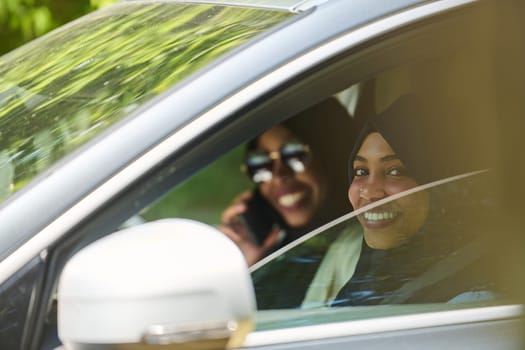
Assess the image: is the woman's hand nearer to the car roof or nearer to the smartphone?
the smartphone

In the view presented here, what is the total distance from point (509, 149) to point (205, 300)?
2.92ft

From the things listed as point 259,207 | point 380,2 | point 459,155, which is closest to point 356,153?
point 459,155

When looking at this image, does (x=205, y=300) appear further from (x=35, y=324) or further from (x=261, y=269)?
(x=261, y=269)

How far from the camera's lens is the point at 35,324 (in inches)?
71.2

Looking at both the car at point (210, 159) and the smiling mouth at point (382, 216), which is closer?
the car at point (210, 159)

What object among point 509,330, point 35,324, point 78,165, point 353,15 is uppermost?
point 353,15

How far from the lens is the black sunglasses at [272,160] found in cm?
327

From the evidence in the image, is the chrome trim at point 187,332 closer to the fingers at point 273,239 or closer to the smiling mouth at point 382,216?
the smiling mouth at point 382,216

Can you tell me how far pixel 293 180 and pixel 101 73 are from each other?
1234mm

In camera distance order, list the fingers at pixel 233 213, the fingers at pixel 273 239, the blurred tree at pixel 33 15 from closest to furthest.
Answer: the fingers at pixel 273 239, the fingers at pixel 233 213, the blurred tree at pixel 33 15

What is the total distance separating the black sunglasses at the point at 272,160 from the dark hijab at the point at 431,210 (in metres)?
0.84

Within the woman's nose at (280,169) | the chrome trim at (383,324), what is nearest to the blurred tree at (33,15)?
the woman's nose at (280,169)

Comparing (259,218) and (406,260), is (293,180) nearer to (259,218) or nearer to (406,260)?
(259,218)

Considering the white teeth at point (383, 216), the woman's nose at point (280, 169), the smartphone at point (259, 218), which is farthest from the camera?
the smartphone at point (259, 218)
